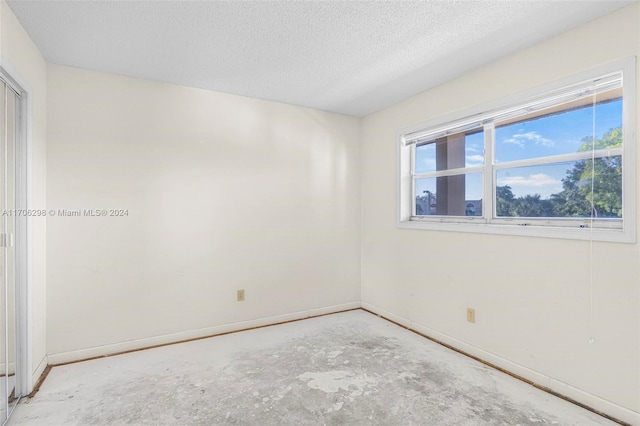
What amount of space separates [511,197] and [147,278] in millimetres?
3136

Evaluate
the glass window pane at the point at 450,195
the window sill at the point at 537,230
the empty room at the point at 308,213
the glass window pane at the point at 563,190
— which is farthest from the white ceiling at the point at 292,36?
the window sill at the point at 537,230

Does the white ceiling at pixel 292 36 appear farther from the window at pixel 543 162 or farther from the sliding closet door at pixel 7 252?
the sliding closet door at pixel 7 252

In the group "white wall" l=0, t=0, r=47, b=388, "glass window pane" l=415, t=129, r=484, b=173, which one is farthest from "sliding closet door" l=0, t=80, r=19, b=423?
"glass window pane" l=415, t=129, r=484, b=173

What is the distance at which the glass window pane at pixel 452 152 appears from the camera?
2.75m

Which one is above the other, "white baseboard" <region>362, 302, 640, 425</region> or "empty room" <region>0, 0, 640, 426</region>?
"empty room" <region>0, 0, 640, 426</region>

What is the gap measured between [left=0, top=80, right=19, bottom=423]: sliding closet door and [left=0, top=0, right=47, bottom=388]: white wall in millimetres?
128

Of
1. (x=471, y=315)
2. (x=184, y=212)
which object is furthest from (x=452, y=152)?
(x=184, y=212)

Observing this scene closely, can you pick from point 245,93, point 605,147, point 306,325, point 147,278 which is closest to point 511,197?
point 605,147

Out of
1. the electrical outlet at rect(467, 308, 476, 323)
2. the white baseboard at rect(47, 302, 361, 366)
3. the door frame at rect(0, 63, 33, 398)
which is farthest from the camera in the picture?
the electrical outlet at rect(467, 308, 476, 323)

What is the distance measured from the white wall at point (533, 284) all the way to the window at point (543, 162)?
97mm

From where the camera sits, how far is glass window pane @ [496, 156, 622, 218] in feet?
6.30

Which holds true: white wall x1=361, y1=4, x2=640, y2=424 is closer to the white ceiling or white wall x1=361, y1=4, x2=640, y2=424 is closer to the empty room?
the empty room

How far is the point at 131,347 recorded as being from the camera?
106 inches

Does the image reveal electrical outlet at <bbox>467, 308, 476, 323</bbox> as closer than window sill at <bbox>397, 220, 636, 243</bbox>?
No
